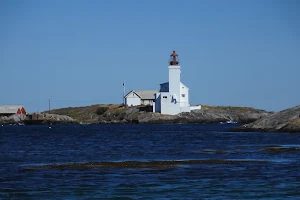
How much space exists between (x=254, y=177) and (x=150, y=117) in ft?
395

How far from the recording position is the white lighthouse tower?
146 metres

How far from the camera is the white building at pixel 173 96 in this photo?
14638 cm

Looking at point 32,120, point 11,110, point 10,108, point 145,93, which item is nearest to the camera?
point 145,93

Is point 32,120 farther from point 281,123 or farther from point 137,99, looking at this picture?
point 281,123

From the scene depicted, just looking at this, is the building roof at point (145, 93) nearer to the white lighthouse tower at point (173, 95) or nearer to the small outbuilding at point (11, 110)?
the white lighthouse tower at point (173, 95)

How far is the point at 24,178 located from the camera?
34.6 meters

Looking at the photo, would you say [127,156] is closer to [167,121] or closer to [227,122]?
[167,121]

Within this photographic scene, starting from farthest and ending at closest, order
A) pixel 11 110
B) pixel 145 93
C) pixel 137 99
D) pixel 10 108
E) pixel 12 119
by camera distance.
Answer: pixel 10 108 → pixel 11 110 → pixel 12 119 → pixel 145 93 → pixel 137 99

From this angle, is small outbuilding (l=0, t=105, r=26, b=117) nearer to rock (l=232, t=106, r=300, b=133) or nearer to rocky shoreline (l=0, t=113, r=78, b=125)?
rocky shoreline (l=0, t=113, r=78, b=125)

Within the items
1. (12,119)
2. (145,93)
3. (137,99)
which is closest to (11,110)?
(12,119)

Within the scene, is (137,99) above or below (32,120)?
above

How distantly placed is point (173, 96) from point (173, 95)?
10.1 inches

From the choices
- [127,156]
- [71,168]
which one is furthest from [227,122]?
[71,168]

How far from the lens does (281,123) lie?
88125 millimetres
